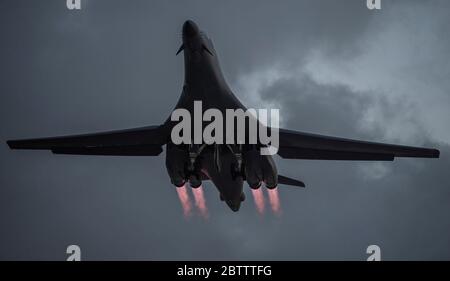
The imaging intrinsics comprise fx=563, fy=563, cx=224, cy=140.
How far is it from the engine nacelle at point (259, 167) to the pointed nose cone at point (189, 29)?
8481mm

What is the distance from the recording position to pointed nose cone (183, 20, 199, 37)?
35938 millimetres

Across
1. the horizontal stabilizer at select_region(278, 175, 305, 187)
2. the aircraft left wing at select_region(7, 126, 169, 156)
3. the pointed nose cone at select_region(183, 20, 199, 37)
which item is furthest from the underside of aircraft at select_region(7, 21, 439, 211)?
the horizontal stabilizer at select_region(278, 175, 305, 187)

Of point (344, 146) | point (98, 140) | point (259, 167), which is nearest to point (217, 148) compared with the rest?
point (259, 167)

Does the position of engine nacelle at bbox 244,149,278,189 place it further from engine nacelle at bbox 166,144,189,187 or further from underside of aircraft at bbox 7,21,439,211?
engine nacelle at bbox 166,144,189,187

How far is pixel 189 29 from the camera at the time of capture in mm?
36031

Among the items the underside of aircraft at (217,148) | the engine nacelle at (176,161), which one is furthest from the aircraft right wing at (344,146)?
the engine nacelle at (176,161)

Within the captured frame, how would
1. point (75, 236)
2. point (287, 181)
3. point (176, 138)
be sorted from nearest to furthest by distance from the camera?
point (176, 138), point (287, 181), point (75, 236)

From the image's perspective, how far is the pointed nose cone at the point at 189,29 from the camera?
35938 millimetres

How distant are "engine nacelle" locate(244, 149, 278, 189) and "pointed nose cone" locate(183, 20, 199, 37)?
848 cm

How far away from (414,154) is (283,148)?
935 cm

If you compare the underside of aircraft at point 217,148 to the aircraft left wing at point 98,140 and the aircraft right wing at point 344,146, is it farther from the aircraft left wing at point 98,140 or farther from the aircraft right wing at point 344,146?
the aircraft left wing at point 98,140
